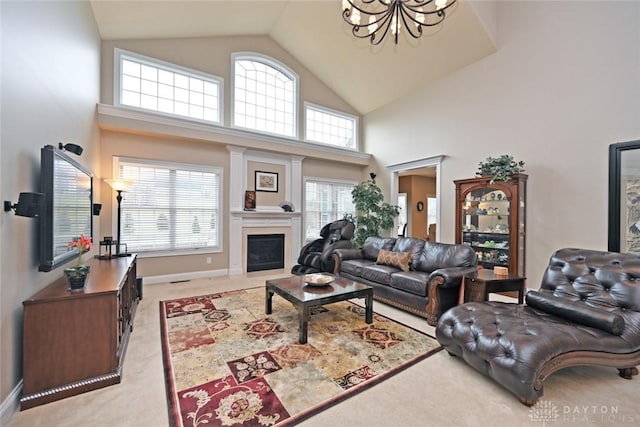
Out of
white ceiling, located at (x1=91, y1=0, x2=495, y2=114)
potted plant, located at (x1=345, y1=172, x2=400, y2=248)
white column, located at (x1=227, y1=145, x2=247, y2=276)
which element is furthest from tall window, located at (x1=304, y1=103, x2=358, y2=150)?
white column, located at (x1=227, y1=145, x2=247, y2=276)

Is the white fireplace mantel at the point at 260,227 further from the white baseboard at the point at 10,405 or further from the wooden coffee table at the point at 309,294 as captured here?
the white baseboard at the point at 10,405

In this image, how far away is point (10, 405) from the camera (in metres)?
1.66

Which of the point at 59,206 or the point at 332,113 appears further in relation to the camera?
the point at 332,113

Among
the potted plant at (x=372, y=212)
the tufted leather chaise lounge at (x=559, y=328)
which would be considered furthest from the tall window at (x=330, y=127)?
the tufted leather chaise lounge at (x=559, y=328)

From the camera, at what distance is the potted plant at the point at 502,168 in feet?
13.6

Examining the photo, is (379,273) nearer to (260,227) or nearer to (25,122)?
(260,227)

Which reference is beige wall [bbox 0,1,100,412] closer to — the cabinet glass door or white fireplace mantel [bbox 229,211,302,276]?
white fireplace mantel [bbox 229,211,302,276]

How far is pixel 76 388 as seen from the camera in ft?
6.12

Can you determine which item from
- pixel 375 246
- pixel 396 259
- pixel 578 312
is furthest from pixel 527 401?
pixel 375 246

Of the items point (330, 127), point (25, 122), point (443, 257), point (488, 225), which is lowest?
point (443, 257)

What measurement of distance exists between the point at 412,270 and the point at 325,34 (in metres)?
4.88

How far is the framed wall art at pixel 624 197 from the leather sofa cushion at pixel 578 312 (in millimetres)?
2008

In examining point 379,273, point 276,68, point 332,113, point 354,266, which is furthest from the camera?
point 332,113

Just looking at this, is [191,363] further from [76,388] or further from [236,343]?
[76,388]
